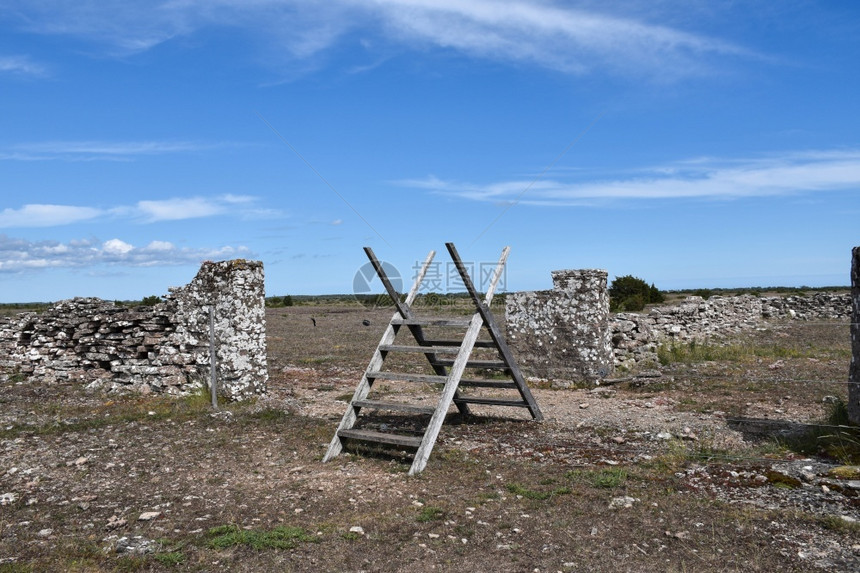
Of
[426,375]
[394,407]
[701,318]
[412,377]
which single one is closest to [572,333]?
[426,375]

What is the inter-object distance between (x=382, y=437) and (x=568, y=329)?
615cm

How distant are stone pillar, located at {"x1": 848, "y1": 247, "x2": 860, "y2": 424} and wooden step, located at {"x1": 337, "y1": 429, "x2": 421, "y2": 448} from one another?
4273 mm

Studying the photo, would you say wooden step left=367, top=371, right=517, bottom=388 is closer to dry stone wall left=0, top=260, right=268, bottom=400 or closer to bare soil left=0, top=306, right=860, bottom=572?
bare soil left=0, top=306, right=860, bottom=572

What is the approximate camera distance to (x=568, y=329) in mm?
12078

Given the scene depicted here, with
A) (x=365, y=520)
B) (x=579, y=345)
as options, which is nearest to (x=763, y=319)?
(x=579, y=345)

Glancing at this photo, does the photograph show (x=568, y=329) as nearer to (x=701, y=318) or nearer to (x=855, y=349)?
(x=855, y=349)

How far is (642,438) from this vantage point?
24.4 feet

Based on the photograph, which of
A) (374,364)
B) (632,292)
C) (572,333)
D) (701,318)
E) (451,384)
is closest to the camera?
(451,384)

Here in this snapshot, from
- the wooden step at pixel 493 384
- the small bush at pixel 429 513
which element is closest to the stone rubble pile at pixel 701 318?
the wooden step at pixel 493 384

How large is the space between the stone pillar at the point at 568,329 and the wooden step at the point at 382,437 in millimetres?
5840

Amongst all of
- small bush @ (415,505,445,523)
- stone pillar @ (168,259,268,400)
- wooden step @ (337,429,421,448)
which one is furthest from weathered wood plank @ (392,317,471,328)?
stone pillar @ (168,259,268,400)

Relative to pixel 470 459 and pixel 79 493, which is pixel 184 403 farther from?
pixel 470 459

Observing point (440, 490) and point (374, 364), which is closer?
point (440, 490)

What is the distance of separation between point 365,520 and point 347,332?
21.2m
